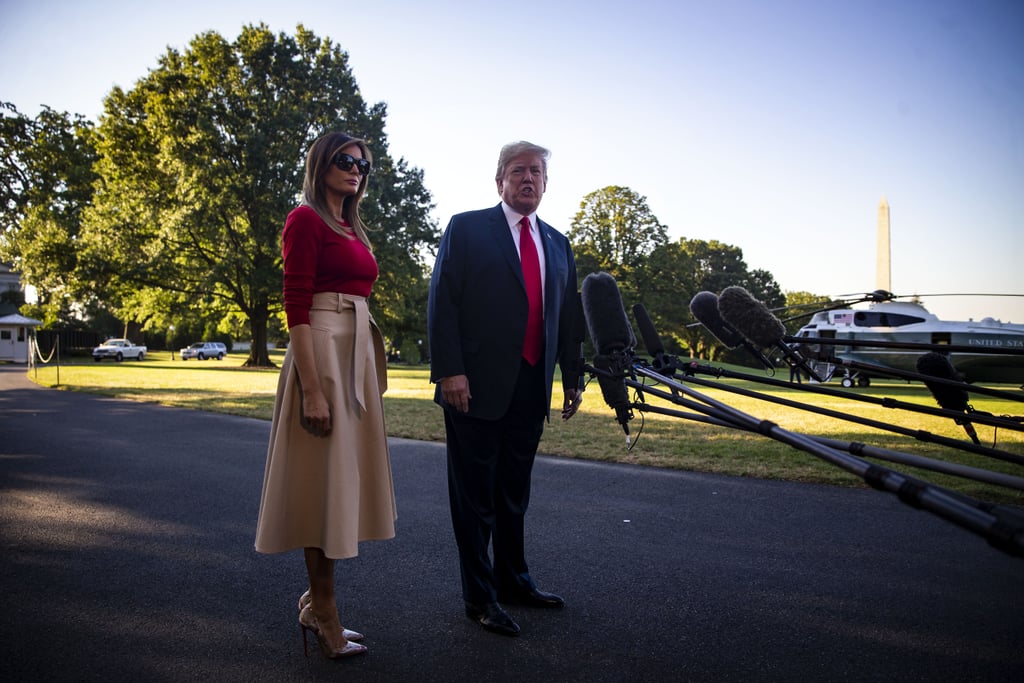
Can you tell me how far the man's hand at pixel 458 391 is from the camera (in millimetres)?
3244

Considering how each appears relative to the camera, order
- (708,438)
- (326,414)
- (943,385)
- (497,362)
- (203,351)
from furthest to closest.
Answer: (203,351) < (708,438) < (497,362) < (943,385) < (326,414)

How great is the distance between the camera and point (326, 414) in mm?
2752

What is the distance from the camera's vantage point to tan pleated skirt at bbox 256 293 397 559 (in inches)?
110

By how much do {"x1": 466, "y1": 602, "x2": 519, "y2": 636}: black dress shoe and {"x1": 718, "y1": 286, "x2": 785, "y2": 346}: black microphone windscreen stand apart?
1.70m

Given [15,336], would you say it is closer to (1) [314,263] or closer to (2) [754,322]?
(1) [314,263]

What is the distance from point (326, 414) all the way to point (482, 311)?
0.96m

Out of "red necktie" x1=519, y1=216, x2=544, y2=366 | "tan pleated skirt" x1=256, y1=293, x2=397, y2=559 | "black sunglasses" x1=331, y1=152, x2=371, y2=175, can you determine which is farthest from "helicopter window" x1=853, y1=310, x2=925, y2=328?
"tan pleated skirt" x1=256, y1=293, x2=397, y2=559

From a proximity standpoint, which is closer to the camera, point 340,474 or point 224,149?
point 340,474

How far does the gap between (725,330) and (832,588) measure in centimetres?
174

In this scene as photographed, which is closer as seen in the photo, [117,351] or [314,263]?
[314,263]

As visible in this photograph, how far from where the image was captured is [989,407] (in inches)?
629

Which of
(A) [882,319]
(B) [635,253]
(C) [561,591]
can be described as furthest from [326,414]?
(B) [635,253]

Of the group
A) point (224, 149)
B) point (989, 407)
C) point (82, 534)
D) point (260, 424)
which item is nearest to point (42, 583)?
point (82, 534)

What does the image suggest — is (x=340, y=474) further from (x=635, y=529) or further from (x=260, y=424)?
(x=260, y=424)
